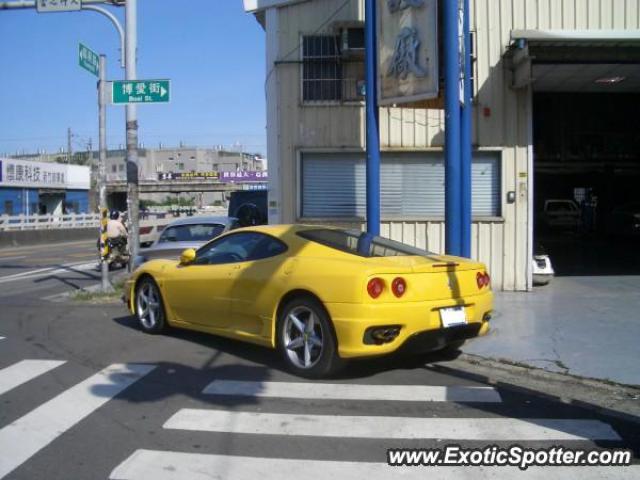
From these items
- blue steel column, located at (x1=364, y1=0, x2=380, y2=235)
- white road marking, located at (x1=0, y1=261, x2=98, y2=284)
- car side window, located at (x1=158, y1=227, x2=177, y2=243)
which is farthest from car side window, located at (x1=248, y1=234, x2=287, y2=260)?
white road marking, located at (x1=0, y1=261, x2=98, y2=284)

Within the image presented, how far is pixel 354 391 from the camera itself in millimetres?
5758

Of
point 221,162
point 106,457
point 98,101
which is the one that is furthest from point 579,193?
point 221,162

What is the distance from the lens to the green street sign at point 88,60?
1239 centimetres

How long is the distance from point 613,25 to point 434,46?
4.14m

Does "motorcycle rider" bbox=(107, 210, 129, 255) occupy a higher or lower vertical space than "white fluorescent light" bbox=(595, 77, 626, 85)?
lower

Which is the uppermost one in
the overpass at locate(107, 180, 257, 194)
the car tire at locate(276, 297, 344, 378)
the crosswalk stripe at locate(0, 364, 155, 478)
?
the overpass at locate(107, 180, 257, 194)

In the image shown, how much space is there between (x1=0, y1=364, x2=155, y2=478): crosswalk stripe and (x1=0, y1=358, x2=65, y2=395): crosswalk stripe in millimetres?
593

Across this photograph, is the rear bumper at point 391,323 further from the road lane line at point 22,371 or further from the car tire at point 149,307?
the car tire at point 149,307

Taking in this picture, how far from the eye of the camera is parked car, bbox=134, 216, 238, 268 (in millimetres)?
11172

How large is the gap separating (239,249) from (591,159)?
24078 mm

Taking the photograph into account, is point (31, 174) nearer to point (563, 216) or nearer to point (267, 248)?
point (563, 216)

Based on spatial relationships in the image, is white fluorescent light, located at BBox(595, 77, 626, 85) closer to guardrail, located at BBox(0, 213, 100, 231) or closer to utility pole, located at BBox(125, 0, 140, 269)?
utility pole, located at BBox(125, 0, 140, 269)

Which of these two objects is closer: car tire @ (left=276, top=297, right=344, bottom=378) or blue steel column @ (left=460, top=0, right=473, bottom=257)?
car tire @ (left=276, top=297, right=344, bottom=378)

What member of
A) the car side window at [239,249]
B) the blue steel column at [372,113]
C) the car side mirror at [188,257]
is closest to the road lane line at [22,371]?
the car side mirror at [188,257]
